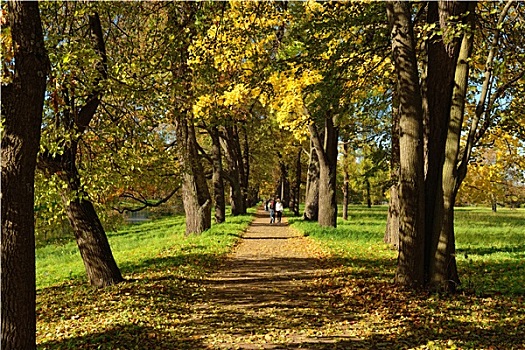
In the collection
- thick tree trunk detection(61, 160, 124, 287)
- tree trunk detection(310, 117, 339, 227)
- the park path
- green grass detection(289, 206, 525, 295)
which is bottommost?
the park path

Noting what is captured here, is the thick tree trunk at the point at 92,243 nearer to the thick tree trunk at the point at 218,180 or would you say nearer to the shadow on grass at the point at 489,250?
the shadow on grass at the point at 489,250

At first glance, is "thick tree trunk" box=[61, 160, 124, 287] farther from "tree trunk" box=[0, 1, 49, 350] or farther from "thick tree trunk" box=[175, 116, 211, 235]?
"thick tree trunk" box=[175, 116, 211, 235]

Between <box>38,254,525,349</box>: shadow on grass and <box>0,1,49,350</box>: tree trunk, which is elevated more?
<box>0,1,49,350</box>: tree trunk

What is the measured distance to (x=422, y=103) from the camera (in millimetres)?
9445

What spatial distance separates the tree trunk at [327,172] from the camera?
2086 centimetres

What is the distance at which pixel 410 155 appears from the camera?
356 inches

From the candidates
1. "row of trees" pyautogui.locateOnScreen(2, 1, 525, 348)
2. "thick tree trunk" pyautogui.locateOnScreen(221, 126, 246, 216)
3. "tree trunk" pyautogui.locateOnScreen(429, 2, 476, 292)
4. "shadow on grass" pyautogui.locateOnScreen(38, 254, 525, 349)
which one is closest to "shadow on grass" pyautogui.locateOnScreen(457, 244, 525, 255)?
"row of trees" pyautogui.locateOnScreen(2, 1, 525, 348)

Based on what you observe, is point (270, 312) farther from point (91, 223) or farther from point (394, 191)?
point (394, 191)

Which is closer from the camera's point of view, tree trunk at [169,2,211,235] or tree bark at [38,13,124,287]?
tree bark at [38,13,124,287]

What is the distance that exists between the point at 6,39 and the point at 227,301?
560cm

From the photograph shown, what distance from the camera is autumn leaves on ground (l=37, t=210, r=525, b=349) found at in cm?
653

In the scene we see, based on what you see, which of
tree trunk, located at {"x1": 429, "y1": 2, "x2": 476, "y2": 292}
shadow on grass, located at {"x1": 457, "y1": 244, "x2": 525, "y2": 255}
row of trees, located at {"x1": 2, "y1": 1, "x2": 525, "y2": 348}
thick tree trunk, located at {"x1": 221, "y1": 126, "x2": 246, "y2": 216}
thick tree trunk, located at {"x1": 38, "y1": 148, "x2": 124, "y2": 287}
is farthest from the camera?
thick tree trunk, located at {"x1": 221, "y1": 126, "x2": 246, "y2": 216}

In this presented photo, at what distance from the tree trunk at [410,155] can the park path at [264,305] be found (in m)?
1.81

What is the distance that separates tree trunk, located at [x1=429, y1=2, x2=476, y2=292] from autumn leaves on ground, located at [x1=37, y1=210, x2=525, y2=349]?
410 millimetres
